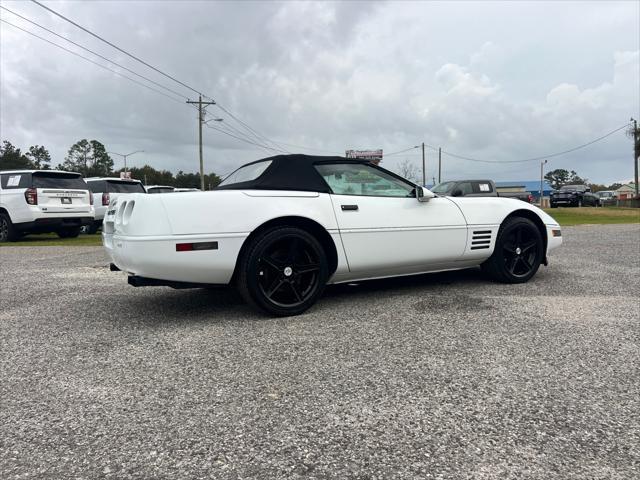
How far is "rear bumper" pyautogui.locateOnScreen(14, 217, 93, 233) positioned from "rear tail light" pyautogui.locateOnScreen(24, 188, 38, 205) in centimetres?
42

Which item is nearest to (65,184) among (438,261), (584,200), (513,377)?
(438,261)

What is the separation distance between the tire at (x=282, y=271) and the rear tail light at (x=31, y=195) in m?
9.09

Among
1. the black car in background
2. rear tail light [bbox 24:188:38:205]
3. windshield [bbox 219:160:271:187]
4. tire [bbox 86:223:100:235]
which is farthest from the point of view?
the black car in background

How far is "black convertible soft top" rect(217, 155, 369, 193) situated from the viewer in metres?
3.83

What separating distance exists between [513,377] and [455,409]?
524 millimetres

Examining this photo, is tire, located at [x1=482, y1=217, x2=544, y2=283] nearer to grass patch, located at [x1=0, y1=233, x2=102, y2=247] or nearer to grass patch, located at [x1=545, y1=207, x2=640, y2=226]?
grass patch, located at [x1=0, y1=233, x2=102, y2=247]

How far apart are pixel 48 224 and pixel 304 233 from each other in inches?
367

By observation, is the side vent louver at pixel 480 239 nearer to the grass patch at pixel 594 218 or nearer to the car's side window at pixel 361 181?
the car's side window at pixel 361 181

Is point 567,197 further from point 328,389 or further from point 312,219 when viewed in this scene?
point 328,389

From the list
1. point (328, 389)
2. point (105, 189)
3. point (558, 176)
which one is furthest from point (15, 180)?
point (558, 176)

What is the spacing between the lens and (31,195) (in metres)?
10.4

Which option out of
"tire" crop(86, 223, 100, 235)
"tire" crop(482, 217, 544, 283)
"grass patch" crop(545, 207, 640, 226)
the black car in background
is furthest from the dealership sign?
"tire" crop(482, 217, 544, 283)

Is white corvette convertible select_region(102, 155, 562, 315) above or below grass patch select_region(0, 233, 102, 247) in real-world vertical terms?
above

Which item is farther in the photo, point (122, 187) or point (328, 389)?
point (122, 187)
